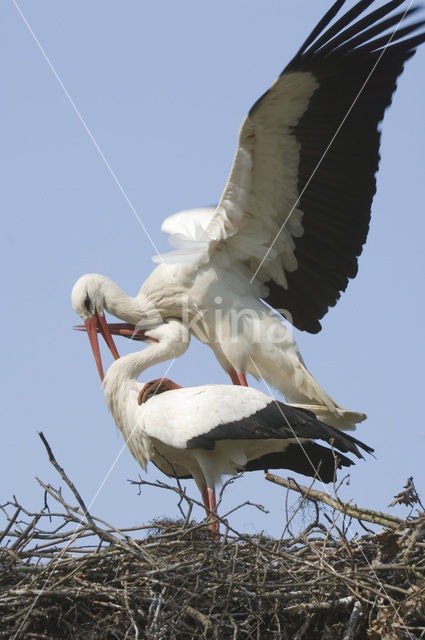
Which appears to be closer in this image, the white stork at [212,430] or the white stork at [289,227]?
the white stork at [212,430]

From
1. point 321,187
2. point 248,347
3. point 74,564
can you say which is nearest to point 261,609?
point 74,564

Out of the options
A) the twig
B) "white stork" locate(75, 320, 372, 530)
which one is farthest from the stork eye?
the twig

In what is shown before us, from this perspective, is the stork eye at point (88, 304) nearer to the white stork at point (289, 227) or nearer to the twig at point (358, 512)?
the white stork at point (289, 227)

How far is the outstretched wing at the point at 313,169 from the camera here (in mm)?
7023

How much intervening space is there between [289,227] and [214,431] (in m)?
1.90

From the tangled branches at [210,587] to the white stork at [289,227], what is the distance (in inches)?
77.2

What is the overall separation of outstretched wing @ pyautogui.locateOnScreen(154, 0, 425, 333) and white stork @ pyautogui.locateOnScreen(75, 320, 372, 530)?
118cm

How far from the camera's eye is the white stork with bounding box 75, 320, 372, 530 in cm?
613

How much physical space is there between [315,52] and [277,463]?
8.02 ft

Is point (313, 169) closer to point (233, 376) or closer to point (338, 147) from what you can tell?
point (338, 147)

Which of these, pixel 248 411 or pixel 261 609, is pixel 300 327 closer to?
pixel 248 411

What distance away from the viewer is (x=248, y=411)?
6219 millimetres

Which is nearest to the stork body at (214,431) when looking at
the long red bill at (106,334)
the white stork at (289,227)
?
the white stork at (289,227)

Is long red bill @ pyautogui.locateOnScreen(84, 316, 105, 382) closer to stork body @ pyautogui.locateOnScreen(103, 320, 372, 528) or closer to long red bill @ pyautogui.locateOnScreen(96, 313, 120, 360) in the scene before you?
long red bill @ pyautogui.locateOnScreen(96, 313, 120, 360)
